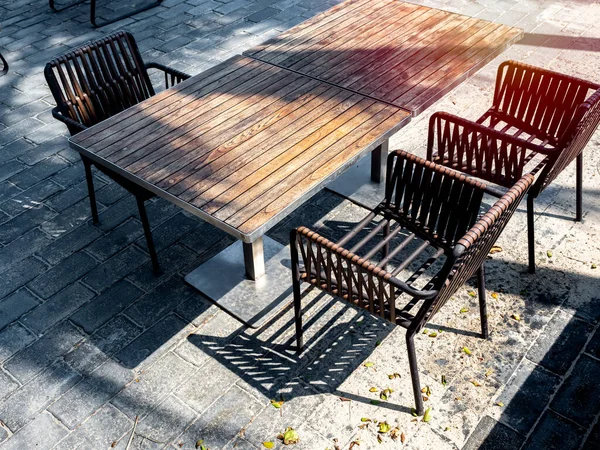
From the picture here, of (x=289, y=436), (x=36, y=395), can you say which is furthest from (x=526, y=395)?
(x=36, y=395)

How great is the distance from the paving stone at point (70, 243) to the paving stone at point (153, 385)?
3.87 feet

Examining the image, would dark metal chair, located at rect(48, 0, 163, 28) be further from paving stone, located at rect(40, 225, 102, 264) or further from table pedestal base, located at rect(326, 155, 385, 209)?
table pedestal base, located at rect(326, 155, 385, 209)

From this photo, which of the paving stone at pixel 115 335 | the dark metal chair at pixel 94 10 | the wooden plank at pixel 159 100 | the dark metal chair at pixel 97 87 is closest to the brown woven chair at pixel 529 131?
the wooden plank at pixel 159 100

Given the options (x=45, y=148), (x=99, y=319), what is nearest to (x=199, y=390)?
(x=99, y=319)

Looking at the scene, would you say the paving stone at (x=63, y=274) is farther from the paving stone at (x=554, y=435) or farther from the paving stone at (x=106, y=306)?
the paving stone at (x=554, y=435)

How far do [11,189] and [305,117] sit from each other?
2.55 meters

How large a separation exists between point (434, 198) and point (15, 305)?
8.34ft

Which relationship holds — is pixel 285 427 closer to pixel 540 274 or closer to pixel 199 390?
pixel 199 390

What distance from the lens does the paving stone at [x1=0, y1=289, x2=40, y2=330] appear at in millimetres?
3789

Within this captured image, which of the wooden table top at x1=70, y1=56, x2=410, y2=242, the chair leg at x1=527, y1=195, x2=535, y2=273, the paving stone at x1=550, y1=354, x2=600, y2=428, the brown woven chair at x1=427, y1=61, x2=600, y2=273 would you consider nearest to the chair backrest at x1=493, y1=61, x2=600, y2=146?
the brown woven chair at x1=427, y1=61, x2=600, y2=273

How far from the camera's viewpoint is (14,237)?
14.3ft

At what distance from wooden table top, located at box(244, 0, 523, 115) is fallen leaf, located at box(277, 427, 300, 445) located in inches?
71.9

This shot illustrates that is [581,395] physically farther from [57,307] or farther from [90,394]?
[57,307]

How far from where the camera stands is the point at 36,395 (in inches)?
132
